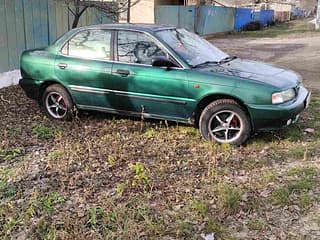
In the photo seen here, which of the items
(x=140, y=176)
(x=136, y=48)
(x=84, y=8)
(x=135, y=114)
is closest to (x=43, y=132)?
(x=135, y=114)

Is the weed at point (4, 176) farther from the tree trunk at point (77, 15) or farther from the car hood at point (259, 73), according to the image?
the tree trunk at point (77, 15)

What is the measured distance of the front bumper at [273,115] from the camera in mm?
5188

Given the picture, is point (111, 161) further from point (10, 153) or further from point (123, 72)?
point (123, 72)

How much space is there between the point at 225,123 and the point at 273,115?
63 cm

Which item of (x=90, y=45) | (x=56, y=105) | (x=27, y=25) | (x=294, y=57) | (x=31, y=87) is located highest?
(x=27, y=25)

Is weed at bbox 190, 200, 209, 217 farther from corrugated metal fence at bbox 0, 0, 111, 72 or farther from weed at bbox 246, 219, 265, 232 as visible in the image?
corrugated metal fence at bbox 0, 0, 111, 72

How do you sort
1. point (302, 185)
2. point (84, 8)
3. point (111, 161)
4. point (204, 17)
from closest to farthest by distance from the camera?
1. point (302, 185)
2. point (111, 161)
3. point (84, 8)
4. point (204, 17)

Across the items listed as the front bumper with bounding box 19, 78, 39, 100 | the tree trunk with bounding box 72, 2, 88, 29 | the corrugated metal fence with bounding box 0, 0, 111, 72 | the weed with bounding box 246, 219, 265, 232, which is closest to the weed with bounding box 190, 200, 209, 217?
the weed with bounding box 246, 219, 265, 232

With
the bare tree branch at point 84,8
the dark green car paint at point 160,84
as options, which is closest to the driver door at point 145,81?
the dark green car paint at point 160,84

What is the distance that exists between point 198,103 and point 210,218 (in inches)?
84.7

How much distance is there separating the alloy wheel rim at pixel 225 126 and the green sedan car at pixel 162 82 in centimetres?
1

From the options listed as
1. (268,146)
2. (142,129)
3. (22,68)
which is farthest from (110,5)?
(268,146)

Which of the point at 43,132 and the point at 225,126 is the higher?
the point at 225,126

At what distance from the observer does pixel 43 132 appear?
237 inches
